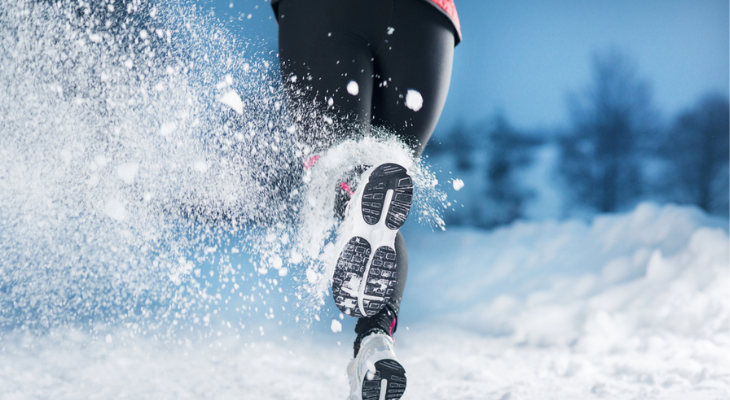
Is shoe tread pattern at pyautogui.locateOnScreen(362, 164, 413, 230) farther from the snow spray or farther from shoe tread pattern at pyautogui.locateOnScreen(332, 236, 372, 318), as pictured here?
the snow spray

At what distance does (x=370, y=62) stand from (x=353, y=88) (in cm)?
10

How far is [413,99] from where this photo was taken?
0.98 meters

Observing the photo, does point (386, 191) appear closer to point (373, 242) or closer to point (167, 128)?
point (373, 242)

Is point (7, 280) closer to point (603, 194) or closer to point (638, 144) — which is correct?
point (603, 194)

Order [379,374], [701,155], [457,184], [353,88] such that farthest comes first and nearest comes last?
[701,155]
[457,184]
[353,88]
[379,374]

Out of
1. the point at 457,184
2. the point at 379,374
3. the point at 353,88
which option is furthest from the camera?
the point at 457,184

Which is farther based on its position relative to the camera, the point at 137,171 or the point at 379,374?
the point at 137,171

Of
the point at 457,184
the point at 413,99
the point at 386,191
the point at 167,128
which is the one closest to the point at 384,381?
the point at 386,191

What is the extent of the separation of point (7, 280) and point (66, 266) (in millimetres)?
151

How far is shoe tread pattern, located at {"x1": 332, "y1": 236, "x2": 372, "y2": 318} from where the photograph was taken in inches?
31.9

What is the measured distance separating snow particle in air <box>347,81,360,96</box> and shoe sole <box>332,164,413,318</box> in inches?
6.6

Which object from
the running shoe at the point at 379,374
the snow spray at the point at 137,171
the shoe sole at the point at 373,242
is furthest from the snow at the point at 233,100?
the running shoe at the point at 379,374

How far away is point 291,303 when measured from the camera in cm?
129

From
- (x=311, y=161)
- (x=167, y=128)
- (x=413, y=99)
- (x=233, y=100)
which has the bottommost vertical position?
(x=311, y=161)
